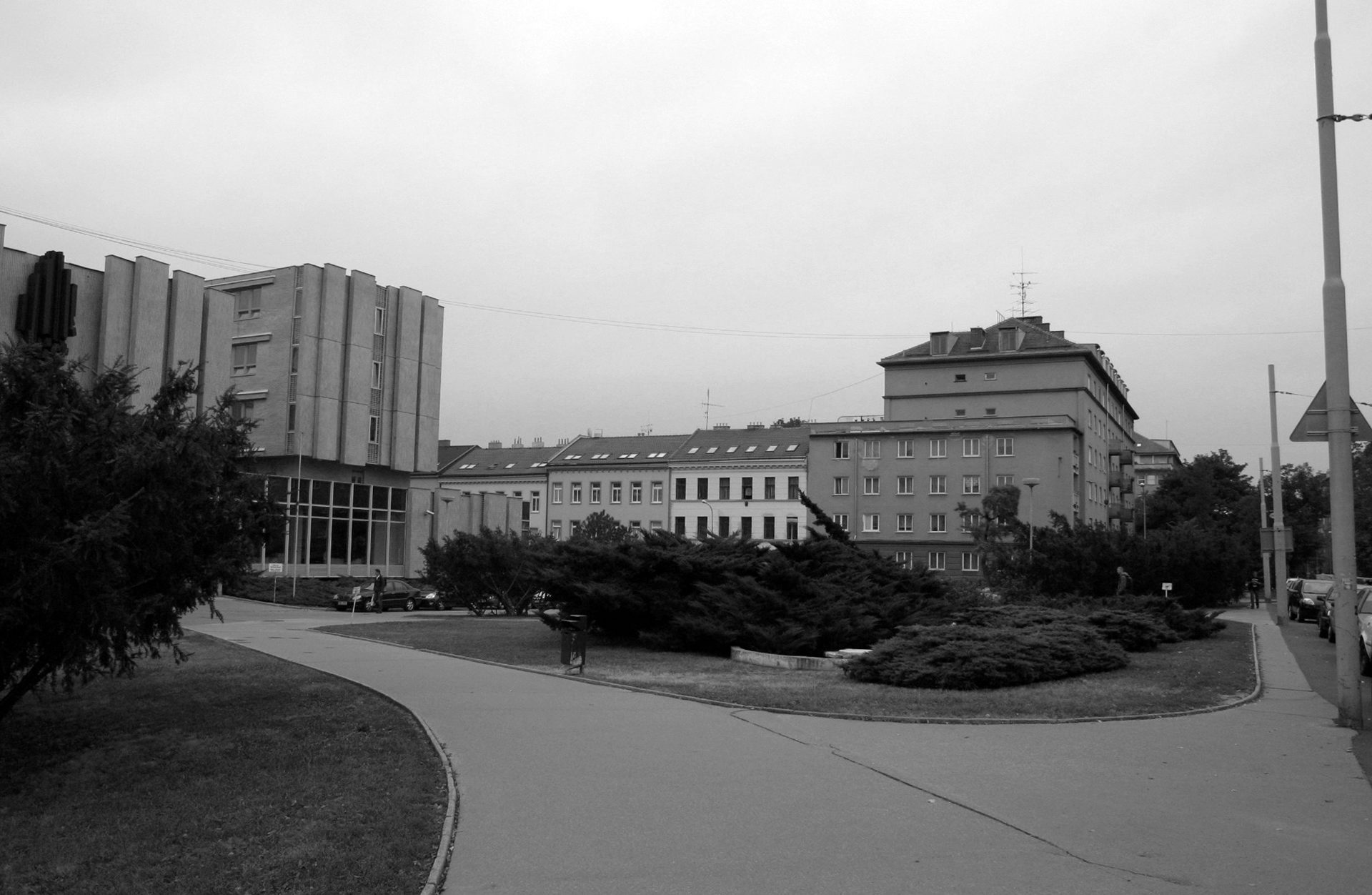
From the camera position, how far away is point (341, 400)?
188 feet

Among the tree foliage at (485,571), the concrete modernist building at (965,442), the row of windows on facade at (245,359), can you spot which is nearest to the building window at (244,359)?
the row of windows on facade at (245,359)

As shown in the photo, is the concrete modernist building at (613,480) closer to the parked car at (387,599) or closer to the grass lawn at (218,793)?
the parked car at (387,599)

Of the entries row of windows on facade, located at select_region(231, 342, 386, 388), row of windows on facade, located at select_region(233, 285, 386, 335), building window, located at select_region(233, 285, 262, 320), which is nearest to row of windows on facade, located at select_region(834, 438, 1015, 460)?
row of windows on facade, located at select_region(233, 285, 386, 335)

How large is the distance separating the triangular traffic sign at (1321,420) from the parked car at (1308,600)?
25.8 m

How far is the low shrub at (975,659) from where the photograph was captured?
15.5 m

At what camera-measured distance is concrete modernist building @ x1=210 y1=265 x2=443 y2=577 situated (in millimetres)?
55656

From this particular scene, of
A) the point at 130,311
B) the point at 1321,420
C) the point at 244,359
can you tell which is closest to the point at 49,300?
the point at 130,311

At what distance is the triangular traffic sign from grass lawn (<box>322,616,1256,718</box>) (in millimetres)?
3546

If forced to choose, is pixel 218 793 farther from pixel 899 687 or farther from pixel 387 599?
pixel 387 599

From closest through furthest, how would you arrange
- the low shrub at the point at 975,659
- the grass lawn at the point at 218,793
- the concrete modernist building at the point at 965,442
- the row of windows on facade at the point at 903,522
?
the grass lawn at the point at 218,793
the low shrub at the point at 975,659
the concrete modernist building at the point at 965,442
the row of windows on facade at the point at 903,522

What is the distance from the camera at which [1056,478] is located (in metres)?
72.0

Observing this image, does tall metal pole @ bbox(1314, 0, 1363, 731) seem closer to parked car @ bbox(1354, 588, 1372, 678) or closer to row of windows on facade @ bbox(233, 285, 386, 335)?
parked car @ bbox(1354, 588, 1372, 678)

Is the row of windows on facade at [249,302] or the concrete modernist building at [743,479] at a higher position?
the row of windows on facade at [249,302]

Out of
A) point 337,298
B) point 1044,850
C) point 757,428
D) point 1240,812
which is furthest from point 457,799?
point 757,428
